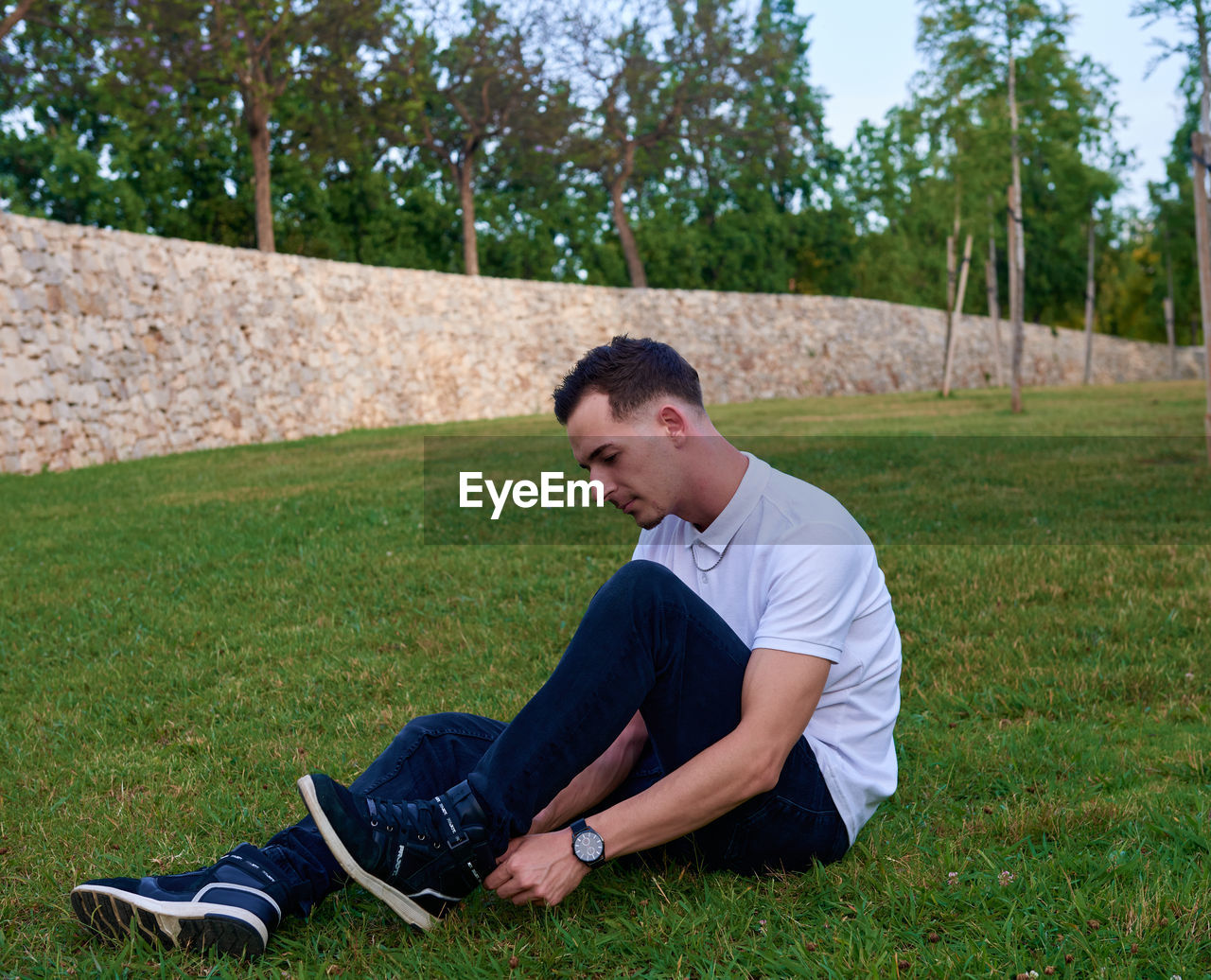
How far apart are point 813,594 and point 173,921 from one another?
67.3 inches

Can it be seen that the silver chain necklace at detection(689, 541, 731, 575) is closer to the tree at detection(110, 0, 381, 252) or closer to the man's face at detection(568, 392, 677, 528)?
the man's face at detection(568, 392, 677, 528)

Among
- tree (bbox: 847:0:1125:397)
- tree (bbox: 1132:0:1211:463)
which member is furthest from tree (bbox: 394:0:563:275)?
tree (bbox: 1132:0:1211:463)

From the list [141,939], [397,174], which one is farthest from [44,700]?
[397,174]

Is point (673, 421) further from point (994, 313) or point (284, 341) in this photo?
point (994, 313)

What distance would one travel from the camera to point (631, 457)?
2754 mm

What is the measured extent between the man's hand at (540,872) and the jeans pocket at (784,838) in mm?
473

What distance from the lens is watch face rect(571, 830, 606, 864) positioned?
2469mm

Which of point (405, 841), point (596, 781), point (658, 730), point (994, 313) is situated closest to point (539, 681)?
point (596, 781)

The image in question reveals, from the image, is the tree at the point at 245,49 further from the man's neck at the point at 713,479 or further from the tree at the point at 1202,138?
the man's neck at the point at 713,479

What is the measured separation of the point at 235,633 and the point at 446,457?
907 cm

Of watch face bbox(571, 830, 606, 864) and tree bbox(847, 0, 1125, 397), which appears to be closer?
watch face bbox(571, 830, 606, 864)

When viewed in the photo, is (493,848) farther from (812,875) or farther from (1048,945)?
(1048,945)

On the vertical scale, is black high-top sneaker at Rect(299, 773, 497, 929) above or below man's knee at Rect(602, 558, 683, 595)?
below

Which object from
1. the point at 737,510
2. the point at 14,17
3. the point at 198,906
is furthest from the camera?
the point at 14,17
